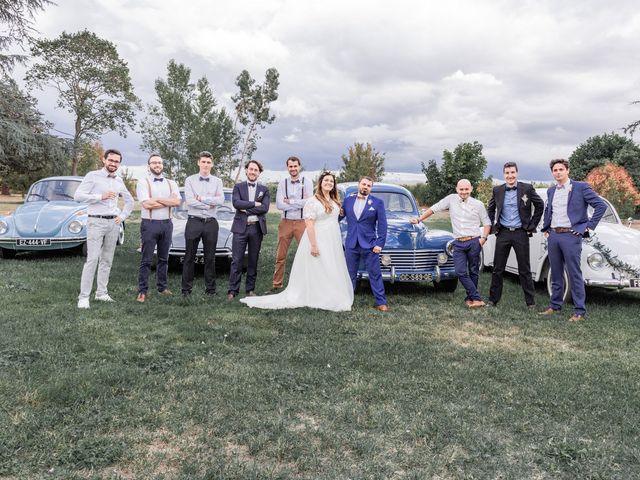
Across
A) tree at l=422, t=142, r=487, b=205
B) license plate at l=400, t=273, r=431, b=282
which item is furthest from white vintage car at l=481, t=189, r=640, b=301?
tree at l=422, t=142, r=487, b=205

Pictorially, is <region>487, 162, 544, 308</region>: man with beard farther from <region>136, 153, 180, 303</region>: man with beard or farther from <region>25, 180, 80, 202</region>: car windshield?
<region>25, 180, 80, 202</region>: car windshield

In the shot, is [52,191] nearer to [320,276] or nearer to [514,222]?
[320,276]

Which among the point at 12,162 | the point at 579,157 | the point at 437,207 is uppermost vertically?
the point at 579,157

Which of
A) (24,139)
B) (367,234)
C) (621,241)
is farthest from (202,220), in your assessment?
(24,139)

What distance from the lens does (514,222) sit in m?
6.86

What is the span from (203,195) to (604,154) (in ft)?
120


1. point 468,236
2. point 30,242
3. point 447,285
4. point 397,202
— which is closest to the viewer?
point 468,236

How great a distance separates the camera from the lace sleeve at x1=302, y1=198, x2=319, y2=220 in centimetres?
674

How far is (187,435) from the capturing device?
302 centimetres

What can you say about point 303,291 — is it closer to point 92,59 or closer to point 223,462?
point 223,462

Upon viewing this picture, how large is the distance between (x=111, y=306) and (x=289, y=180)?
3.13m

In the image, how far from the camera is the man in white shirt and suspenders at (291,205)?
7516 mm

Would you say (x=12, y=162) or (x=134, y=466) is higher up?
(x=12, y=162)

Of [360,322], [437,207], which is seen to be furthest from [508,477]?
[437,207]
